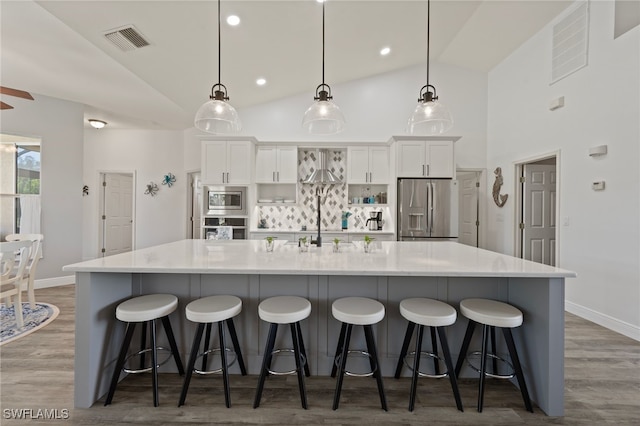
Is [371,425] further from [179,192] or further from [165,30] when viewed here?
[179,192]

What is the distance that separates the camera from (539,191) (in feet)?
14.9

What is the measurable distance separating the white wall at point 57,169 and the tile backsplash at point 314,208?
3.00m

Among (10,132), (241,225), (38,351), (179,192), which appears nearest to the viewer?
(38,351)

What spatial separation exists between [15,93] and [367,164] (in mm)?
5377

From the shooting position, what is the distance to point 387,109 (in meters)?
5.37

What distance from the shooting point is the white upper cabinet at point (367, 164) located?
16.6 feet

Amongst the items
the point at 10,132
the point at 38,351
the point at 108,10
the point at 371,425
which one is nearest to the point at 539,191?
the point at 371,425

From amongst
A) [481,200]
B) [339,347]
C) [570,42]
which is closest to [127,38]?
[339,347]

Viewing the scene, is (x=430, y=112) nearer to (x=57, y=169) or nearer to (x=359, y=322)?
(x=359, y=322)

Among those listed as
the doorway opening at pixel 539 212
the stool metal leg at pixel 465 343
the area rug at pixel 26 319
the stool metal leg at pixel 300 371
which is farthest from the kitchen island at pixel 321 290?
the doorway opening at pixel 539 212

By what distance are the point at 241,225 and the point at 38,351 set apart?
2843 millimetres

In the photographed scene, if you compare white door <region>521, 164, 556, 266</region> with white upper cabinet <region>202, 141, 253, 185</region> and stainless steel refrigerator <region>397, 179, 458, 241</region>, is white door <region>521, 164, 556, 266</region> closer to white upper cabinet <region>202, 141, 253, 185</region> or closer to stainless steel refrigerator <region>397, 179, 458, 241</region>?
stainless steel refrigerator <region>397, 179, 458, 241</region>

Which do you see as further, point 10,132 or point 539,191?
point 539,191

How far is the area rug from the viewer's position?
9.01 ft
